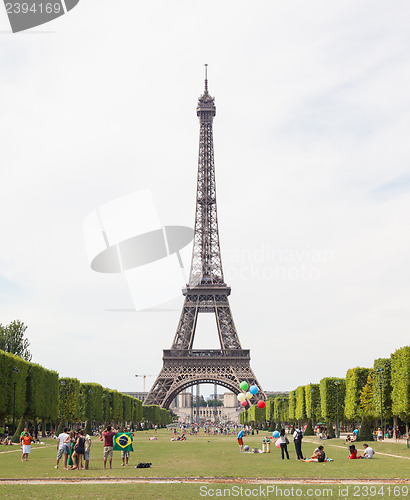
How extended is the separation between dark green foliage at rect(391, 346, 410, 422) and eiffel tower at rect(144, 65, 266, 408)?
181 feet

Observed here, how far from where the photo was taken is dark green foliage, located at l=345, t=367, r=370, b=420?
6506cm

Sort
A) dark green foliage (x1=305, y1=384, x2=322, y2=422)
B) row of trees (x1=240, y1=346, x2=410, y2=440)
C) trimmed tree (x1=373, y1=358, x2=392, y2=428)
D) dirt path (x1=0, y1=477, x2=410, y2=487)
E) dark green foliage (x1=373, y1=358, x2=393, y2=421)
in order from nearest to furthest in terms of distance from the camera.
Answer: dirt path (x1=0, y1=477, x2=410, y2=487) → row of trees (x1=240, y1=346, x2=410, y2=440) → trimmed tree (x1=373, y1=358, x2=392, y2=428) → dark green foliage (x1=373, y1=358, x2=393, y2=421) → dark green foliage (x1=305, y1=384, x2=322, y2=422)

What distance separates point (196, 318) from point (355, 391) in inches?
2120

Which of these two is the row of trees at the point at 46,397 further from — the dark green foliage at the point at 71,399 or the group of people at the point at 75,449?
the group of people at the point at 75,449

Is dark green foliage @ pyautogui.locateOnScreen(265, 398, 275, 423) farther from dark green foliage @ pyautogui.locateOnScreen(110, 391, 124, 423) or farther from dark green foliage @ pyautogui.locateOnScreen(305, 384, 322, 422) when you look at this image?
dark green foliage @ pyautogui.locateOnScreen(110, 391, 124, 423)

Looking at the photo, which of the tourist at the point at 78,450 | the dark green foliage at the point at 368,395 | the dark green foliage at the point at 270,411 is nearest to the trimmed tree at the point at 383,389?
the dark green foliage at the point at 368,395

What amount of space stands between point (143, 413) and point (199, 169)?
4783 cm

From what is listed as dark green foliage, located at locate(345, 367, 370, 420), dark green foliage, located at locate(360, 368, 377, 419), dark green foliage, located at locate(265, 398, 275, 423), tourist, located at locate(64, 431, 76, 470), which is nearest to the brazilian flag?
tourist, located at locate(64, 431, 76, 470)

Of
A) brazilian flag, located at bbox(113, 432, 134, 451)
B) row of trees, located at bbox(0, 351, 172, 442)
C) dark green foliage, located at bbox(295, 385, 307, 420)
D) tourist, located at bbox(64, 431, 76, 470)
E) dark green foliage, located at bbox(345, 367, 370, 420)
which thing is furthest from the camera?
dark green foliage, located at bbox(295, 385, 307, 420)

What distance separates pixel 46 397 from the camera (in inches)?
2482

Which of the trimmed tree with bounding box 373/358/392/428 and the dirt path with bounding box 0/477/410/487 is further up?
the trimmed tree with bounding box 373/358/392/428

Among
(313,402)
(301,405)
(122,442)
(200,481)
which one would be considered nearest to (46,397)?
(313,402)

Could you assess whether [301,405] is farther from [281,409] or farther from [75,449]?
[75,449]

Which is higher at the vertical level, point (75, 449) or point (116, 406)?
point (75, 449)
